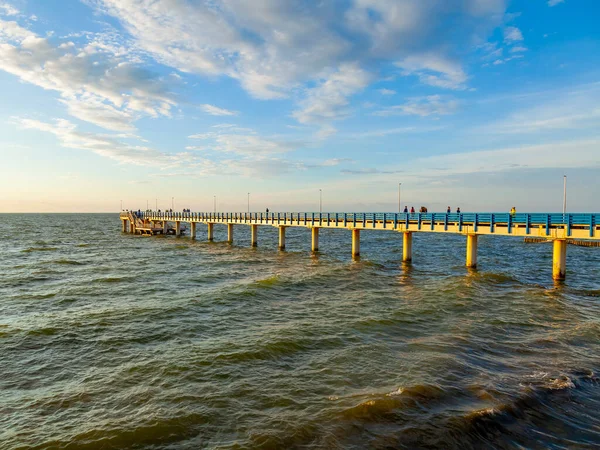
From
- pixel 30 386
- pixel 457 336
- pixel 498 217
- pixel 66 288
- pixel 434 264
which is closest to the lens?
pixel 30 386

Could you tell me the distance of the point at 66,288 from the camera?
23625 mm

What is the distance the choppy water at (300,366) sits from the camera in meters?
8.08

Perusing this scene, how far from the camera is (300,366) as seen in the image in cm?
1142

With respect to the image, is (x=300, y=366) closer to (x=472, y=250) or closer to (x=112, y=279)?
(x=112, y=279)

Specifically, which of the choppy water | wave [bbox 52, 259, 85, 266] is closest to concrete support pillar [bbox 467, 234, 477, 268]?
the choppy water

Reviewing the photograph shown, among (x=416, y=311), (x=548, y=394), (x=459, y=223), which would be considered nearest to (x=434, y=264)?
(x=459, y=223)

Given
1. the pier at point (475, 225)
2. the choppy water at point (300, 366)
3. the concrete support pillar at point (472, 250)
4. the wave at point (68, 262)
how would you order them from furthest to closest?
the wave at point (68, 262)
the concrete support pillar at point (472, 250)
the pier at point (475, 225)
the choppy water at point (300, 366)

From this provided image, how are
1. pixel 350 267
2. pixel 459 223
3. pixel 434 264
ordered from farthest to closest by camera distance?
pixel 434 264 < pixel 350 267 < pixel 459 223

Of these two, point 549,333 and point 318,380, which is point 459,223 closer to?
point 549,333

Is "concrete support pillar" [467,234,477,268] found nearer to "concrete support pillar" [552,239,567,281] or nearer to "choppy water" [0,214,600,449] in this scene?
"concrete support pillar" [552,239,567,281]

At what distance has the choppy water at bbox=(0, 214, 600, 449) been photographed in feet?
26.5

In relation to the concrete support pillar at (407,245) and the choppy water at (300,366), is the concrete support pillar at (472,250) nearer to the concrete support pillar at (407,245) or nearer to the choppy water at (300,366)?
the concrete support pillar at (407,245)

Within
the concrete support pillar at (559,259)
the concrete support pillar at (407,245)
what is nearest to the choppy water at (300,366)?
the concrete support pillar at (559,259)

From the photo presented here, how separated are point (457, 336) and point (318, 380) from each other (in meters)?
6.29
